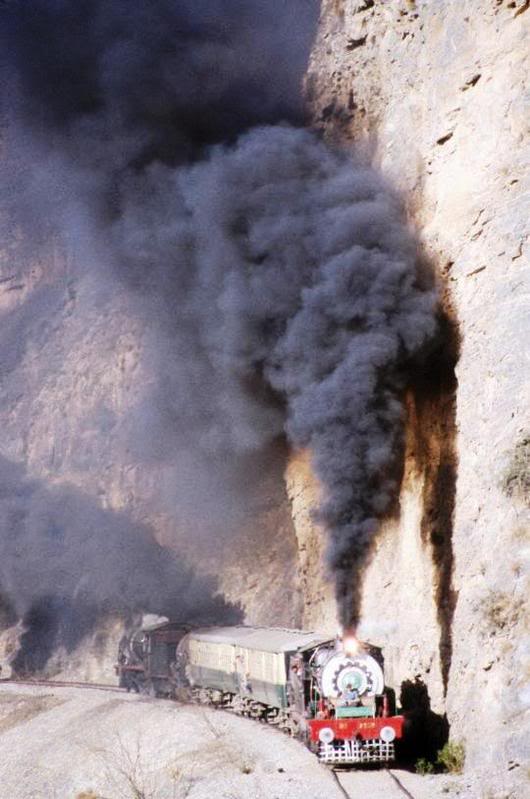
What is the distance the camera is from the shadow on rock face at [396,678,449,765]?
16.1m

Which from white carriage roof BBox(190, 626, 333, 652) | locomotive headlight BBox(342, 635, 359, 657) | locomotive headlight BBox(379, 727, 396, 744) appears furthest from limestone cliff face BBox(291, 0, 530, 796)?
white carriage roof BBox(190, 626, 333, 652)

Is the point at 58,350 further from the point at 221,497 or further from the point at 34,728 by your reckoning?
the point at 34,728

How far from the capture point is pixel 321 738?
47.0ft

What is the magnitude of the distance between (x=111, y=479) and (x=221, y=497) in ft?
24.4

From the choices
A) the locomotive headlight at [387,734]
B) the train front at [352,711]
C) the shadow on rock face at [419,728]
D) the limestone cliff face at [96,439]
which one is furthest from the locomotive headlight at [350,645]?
the limestone cliff face at [96,439]

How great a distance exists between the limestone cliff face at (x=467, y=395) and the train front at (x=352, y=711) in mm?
1289

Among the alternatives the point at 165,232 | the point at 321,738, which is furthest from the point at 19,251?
the point at 321,738

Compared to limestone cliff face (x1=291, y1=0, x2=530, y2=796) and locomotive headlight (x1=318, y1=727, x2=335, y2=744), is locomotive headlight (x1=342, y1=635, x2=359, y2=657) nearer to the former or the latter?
locomotive headlight (x1=318, y1=727, x2=335, y2=744)

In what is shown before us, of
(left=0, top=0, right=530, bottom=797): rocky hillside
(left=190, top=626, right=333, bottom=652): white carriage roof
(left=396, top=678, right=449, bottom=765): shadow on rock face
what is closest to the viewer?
(left=0, top=0, right=530, bottom=797): rocky hillside

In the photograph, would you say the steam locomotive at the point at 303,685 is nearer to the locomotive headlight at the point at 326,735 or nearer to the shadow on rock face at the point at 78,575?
the locomotive headlight at the point at 326,735

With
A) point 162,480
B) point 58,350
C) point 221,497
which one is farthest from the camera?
point 58,350

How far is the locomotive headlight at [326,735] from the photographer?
47.0 ft

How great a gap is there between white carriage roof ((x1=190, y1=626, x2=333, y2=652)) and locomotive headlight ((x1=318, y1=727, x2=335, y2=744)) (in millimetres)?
1818

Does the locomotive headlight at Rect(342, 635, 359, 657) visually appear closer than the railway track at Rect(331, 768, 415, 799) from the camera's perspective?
No
